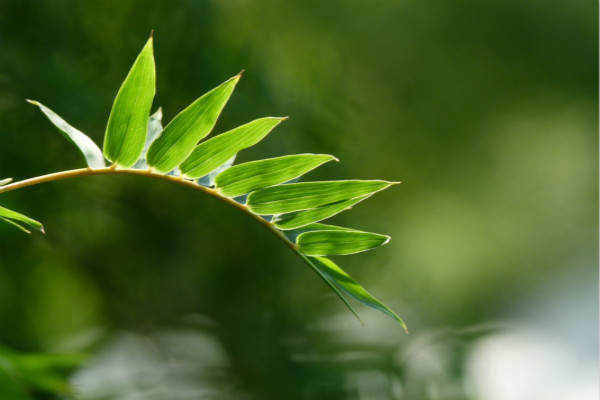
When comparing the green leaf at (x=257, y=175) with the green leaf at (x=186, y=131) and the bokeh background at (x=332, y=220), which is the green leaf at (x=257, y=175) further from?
the bokeh background at (x=332, y=220)

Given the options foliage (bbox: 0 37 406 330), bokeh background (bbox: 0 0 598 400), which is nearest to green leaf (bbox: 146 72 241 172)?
foliage (bbox: 0 37 406 330)

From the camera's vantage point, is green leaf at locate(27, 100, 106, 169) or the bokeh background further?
the bokeh background

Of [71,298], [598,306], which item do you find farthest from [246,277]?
[598,306]

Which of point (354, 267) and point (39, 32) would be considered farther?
Answer: point (354, 267)

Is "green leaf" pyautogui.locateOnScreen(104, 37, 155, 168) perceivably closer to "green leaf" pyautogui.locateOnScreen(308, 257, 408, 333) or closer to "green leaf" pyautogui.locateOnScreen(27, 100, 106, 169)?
"green leaf" pyautogui.locateOnScreen(27, 100, 106, 169)

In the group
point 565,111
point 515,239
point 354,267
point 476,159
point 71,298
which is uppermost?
point 565,111

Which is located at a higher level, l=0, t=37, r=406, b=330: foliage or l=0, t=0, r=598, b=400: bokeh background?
l=0, t=0, r=598, b=400: bokeh background

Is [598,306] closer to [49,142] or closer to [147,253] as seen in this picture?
[147,253]
